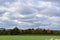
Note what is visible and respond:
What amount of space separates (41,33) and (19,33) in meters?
9.75

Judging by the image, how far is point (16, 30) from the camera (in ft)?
225

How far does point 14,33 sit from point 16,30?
2138 millimetres

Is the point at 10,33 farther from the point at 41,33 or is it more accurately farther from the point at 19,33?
the point at 41,33

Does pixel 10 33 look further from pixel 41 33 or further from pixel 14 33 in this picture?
pixel 41 33

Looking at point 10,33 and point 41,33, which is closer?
point 10,33

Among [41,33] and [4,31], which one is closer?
[4,31]

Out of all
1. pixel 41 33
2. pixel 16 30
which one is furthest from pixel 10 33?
pixel 41 33

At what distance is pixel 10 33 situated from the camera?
67.4 meters

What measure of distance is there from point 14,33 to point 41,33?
1129 cm

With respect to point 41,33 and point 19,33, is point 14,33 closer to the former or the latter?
point 19,33

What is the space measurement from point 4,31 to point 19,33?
622cm

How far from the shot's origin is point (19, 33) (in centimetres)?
6850

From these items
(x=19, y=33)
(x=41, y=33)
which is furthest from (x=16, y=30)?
(x=41, y=33)

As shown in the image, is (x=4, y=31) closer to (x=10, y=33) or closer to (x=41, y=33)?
(x=10, y=33)
